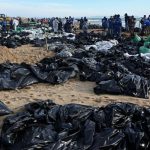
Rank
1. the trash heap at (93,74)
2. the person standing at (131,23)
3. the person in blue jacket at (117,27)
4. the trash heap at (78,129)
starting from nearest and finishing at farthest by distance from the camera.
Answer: the trash heap at (78,129) → the trash heap at (93,74) → the person in blue jacket at (117,27) → the person standing at (131,23)

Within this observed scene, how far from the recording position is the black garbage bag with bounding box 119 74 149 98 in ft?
25.5

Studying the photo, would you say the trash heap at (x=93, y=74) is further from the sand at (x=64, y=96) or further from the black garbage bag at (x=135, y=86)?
the sand at (x=64, y=96)

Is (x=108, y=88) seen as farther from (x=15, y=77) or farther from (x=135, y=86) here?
(x=15, y=77)

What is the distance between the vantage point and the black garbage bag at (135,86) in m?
7.77

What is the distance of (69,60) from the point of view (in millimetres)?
10289

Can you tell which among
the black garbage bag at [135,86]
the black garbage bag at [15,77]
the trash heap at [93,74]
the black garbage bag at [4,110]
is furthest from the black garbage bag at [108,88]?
the black garbage bag at [4,110]

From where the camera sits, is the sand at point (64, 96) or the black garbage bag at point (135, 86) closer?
the sand at point (64, 96)

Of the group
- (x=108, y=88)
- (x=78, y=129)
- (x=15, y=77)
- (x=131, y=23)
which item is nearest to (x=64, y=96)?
(x=108, y=88)

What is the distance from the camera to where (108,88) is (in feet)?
25.8

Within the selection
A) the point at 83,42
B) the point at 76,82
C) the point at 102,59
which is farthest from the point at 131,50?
the point at 76,82

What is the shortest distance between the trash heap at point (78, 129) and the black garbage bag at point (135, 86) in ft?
6.11

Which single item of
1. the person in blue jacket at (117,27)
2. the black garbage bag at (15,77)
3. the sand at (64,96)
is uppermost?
the person in blue jacket at (117,27)

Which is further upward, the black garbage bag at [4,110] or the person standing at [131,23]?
the person standing at [131,23]

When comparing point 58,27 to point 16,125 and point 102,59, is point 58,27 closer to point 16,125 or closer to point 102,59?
point 102,59
